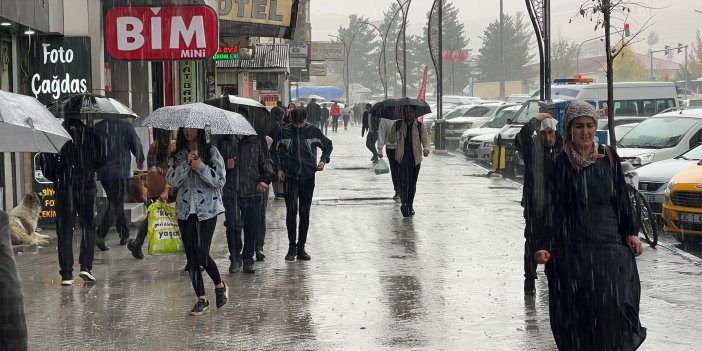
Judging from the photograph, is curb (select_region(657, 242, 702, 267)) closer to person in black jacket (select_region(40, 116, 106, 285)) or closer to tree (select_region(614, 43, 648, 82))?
person in black jacket (select_region(40, 116, 106, 285))

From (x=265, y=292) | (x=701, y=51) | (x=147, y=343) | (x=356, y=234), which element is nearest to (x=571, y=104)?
(x=147, y=343)

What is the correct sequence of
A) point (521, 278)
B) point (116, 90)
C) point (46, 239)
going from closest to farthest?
point (521, 278) → point (46, 239) → point (116, 90)

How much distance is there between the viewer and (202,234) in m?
9.24

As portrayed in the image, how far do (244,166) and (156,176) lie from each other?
2.26 metres

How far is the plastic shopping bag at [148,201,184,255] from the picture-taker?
38.3 feet

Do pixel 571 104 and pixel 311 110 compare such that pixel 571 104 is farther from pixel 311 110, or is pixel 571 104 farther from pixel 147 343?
pixel 311 110

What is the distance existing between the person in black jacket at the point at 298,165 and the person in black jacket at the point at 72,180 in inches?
89.1

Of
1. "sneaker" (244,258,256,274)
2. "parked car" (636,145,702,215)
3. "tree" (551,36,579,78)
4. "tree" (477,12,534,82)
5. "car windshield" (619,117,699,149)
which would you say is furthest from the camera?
"tree" (551,36,579,78)

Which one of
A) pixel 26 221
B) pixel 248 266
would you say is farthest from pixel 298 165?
pixel 26 221

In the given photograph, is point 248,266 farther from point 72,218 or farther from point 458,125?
point 458,125

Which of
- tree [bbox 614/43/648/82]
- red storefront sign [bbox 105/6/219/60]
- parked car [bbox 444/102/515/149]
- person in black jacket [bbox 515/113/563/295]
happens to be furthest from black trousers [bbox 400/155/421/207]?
tree [bbox 614/43/648/82]

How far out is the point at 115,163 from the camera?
13305mm

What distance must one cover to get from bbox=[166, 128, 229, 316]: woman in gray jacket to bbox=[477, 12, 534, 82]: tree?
5023 inches

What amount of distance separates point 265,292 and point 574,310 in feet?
16.1
